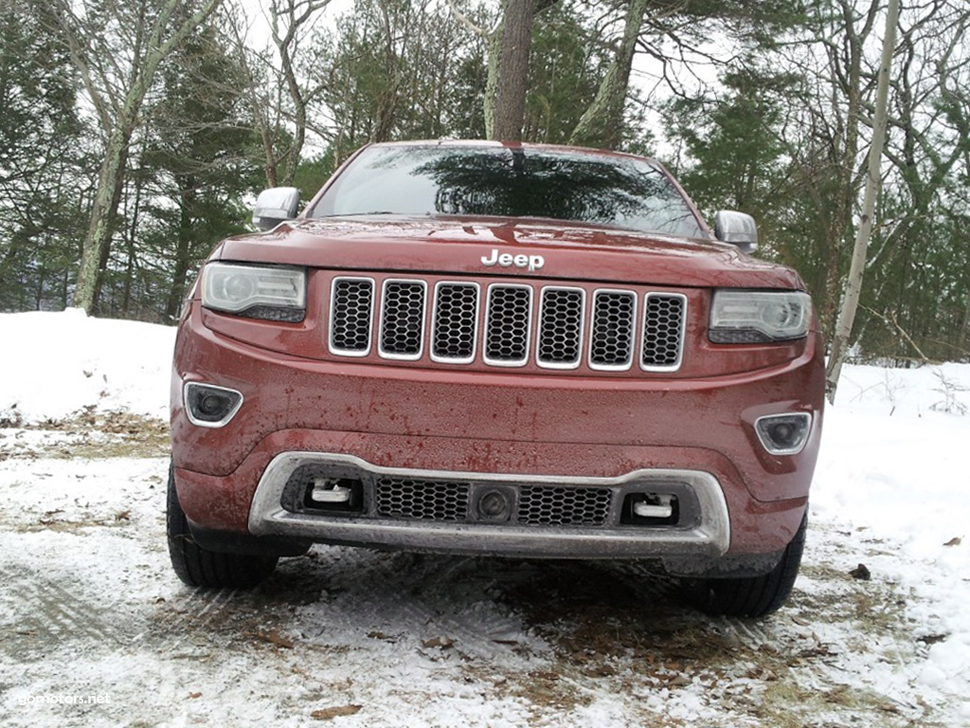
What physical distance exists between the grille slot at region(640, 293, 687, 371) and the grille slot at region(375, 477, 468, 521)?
0.65 meters

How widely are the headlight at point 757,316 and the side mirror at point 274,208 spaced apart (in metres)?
1.90

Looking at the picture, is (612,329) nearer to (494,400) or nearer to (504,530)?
(494,400)

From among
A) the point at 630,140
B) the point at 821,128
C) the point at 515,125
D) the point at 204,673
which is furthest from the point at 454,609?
the point at 821,128

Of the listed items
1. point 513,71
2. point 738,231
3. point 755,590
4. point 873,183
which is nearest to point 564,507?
point 755,590

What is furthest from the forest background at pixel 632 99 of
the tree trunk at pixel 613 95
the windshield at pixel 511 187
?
the windshield at pixel 511 187

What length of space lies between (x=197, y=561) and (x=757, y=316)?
1.95 m

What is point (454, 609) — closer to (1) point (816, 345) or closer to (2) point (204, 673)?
(2) point (204, 673)

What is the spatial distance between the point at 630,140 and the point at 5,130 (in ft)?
63.8

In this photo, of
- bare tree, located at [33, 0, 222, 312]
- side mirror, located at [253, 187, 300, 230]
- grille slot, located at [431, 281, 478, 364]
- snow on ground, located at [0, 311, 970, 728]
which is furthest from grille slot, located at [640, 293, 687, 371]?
bare tree, located at [33, 0, 222, 312]

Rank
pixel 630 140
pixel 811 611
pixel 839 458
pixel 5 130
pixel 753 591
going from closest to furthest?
pixel 753 591 < pixel 811 611 < pixel 839 458 < pixel 630 140 < pixel 5 130

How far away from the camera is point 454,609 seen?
9.77 feet

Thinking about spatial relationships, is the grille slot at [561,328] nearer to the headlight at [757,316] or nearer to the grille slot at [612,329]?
the grille slot at [612,329]

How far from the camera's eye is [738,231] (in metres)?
3.61

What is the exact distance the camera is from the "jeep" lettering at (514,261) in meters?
2.40
